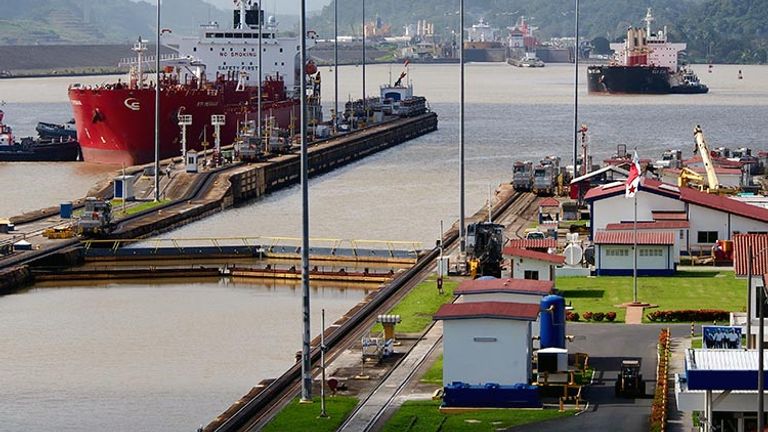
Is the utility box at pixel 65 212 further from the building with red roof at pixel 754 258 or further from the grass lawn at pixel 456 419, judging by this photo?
the grass lawn at pixel 456 419

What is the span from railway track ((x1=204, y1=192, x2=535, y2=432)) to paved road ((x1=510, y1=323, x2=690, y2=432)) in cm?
497

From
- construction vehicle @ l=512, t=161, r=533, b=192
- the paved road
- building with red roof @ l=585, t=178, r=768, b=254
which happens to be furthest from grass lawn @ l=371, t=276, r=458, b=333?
construction vehicle @ l=512, t=161, r=533, b=192

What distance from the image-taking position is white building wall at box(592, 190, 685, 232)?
195 feet

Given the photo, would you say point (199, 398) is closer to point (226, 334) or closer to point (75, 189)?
point (226, 334)

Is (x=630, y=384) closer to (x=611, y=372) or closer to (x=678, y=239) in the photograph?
(x=611, y=372)

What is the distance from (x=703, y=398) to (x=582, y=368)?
6.67 meters

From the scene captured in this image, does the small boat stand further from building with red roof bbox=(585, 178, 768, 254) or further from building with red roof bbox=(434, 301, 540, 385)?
building with red roof bbox=(434, 301, 540, 385)

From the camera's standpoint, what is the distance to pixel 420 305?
47.6 metres

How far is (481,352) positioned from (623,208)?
24.7m

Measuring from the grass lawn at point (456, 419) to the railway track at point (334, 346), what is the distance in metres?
2.55

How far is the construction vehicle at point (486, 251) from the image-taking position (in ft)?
169

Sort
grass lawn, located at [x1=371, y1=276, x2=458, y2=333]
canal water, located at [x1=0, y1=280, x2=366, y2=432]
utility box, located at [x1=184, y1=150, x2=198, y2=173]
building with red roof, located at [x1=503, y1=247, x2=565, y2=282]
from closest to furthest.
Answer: canal water, located at [x1=0, y1=280, x2=366, y2=432] < grass lawn, located at [x1=371, y1=276, x2=458, y2=333] < building with red roof, located at [x1=503, y1=247, x2=565, y2=282] < utility box, located at [x1=184, y1=150, x2=198, y2=173]

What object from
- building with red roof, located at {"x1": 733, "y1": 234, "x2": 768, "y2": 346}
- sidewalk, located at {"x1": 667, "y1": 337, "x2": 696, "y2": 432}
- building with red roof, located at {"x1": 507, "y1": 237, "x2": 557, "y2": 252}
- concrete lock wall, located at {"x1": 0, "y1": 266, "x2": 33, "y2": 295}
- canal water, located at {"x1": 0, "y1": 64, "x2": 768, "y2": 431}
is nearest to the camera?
sidewalk, located at {"x1": 667, "y1": 337, "x2": 696, "y2": 432}

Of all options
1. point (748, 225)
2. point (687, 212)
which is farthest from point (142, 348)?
point (748, 225)
